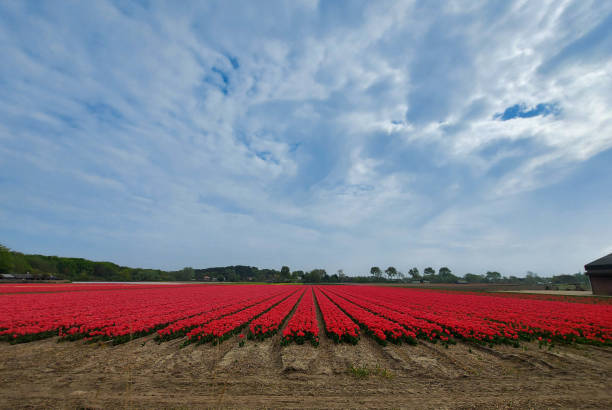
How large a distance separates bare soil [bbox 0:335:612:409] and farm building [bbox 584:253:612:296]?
163 feet

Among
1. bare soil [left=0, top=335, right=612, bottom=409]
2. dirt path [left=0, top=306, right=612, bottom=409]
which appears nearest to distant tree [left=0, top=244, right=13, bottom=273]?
bare soil [left=0, top=335, right=612, bottom=409]

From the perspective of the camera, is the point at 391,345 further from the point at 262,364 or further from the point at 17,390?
the point at 17,390

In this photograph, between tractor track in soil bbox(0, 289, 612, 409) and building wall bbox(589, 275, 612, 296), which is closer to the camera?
tractor track in soil bbox(0, 289, 612, 409)

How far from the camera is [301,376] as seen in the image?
23.2 feet

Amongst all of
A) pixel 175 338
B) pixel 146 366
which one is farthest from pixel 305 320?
pixel 146 366

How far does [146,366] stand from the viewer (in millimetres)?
7793

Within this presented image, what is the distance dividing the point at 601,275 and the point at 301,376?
202ft

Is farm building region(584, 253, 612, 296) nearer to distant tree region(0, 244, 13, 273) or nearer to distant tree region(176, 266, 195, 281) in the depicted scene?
distant tree region(0, 244, 13, 273)

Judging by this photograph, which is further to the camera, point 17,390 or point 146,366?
point 146,366

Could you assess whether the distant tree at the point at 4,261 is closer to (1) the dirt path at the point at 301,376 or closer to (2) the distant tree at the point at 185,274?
(2) the distant tree at the point at 185,274

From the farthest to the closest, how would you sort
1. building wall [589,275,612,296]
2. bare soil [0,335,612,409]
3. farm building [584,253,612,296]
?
farm building [584,253,612,296] < building wall [589,275,612,296] < bare soil [0,335,612,409]

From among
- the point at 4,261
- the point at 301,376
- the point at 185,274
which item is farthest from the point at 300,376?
the point at 185,274

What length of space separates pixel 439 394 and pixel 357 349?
4153 mm

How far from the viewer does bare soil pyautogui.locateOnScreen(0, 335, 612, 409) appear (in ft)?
18.6
